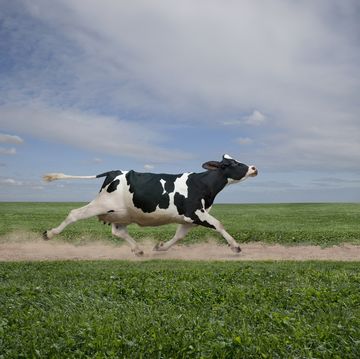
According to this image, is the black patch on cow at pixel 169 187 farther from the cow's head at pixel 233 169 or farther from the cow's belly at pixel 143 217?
the cow's head at pixel 233 169

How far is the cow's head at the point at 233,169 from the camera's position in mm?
14984

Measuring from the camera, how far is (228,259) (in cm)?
1494

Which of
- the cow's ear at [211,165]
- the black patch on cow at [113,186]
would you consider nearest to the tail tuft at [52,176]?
the black patch on cow at [113,186]

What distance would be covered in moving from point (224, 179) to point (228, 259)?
2443 mm

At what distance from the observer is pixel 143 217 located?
47.6ft

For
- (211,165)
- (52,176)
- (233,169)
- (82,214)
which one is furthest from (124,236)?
(233,169)

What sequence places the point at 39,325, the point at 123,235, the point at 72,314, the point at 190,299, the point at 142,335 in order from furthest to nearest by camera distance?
the point at 123,235, the point at 190,299, the point at 72,314, the point at 39,325, the point at 142,335

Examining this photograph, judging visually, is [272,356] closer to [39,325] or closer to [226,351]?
[226,351]

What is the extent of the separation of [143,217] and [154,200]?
67 cm

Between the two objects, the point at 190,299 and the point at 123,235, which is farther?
the point at 123,235

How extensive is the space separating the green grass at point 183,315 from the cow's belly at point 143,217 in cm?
356

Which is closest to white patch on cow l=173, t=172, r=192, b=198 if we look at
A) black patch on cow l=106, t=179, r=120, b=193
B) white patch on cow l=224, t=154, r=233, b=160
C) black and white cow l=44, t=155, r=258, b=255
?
black and white cow l=44, t=155, r=258, b=255

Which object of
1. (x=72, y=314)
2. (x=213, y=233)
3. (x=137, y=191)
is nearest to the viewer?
(x=72, y=314)

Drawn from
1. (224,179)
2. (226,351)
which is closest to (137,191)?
(224,179)
